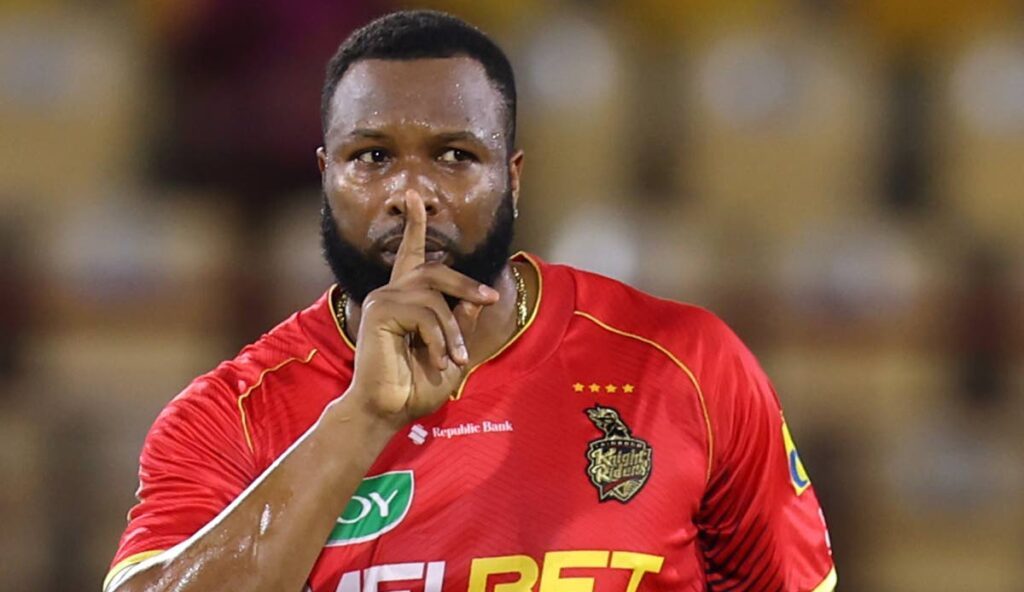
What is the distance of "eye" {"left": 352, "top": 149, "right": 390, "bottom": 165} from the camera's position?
2.38 meters

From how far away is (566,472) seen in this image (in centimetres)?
240

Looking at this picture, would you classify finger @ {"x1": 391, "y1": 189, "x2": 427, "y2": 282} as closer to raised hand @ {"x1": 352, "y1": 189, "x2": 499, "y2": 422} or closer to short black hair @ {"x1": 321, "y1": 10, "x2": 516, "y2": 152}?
raised hand @ {"x1": 352, "y1": 189, "x2": 499, "y2": 422}

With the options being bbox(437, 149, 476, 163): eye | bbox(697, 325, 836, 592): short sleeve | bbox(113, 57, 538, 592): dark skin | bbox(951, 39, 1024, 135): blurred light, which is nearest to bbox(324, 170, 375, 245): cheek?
bbox(113, 57, 538, 592): dark skin

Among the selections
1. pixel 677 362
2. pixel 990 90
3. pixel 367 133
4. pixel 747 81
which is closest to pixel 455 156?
pixel 367 133

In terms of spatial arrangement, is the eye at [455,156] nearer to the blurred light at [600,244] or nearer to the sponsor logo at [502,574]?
the sponsor logo at [502,574]

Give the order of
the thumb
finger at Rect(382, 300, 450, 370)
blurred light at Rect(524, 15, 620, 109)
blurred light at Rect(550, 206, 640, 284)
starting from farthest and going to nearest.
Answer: blurred light at Rect(524, 15, 620, 109)
blurred light at Rect(550, 206, 640, 284)
the thumb
finger at Rect(382, 300, 450, 370)

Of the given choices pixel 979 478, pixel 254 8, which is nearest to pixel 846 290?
pixel 979 478

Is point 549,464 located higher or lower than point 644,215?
higher

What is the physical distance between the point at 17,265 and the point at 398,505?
321 cm

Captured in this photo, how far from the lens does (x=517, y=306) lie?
8.54 feet

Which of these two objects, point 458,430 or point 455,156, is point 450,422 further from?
point 455,156

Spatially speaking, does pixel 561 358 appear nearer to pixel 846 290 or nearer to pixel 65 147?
pixel 846 290

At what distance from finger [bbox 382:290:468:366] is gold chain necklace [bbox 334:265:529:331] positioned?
0.39m

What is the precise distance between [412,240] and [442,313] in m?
0.14
